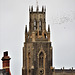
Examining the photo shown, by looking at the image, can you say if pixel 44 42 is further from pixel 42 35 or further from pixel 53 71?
pixel 53 71

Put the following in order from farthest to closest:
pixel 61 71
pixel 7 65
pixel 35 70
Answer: pixel 61 71 < pixel 35 70 < pixel 7 65

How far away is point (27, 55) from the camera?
62344mm

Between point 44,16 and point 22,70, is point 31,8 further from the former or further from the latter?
point 22,70

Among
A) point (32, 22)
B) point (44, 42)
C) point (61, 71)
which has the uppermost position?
point (32, 22)

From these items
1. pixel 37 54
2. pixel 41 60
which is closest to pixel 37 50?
pixel 37 54

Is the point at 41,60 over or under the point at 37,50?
under

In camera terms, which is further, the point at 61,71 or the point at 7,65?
the point at 61,71

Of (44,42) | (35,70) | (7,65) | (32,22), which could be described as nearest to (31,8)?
(32,22)

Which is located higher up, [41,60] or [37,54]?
[37,54]

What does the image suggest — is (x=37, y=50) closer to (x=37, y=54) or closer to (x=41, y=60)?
(x=37, y=54)

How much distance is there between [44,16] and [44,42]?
22.0 ft

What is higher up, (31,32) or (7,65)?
(31,32)

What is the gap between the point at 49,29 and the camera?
2453 inches

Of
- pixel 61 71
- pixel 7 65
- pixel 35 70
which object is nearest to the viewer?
pixel 7 65
